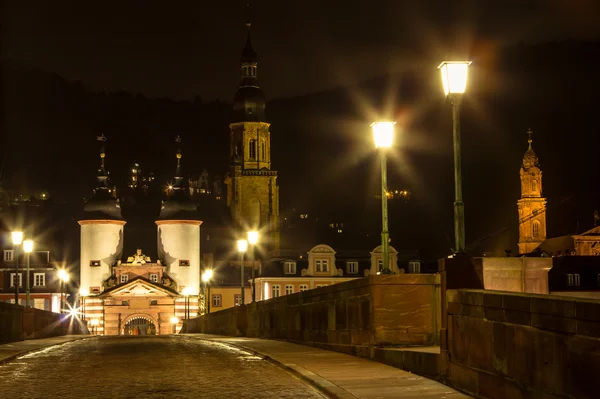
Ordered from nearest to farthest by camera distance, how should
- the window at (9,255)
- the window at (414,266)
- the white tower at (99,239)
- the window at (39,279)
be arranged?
1. the window at (9,255)
2. the window at (39,279)
3. the white tower at (99,239)
4. the window at (414,266)

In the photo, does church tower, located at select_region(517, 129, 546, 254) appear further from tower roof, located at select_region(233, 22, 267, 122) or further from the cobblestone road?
the cobblestone road

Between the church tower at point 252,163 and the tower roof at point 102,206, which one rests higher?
the church tower at point 252,163

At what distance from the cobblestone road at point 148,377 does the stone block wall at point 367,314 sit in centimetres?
219

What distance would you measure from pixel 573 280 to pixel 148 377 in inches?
3332

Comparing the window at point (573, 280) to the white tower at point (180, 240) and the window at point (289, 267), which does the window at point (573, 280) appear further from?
the white tower at point (180, 240)

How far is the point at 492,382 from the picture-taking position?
48.5ft

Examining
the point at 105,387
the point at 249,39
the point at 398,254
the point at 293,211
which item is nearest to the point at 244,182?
the point at 249,39

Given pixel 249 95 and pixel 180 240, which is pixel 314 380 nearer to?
pixel 180 240

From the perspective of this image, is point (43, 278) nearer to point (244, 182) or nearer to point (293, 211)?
point (244, 182)

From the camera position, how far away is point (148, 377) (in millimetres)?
19641

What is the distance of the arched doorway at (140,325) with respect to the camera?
113375mm

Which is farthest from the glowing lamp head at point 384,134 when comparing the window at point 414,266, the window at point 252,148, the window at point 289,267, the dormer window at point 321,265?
the window at point 252,148

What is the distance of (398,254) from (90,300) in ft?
117

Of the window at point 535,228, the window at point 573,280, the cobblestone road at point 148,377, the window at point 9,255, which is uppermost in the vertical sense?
the window at point 535,228
